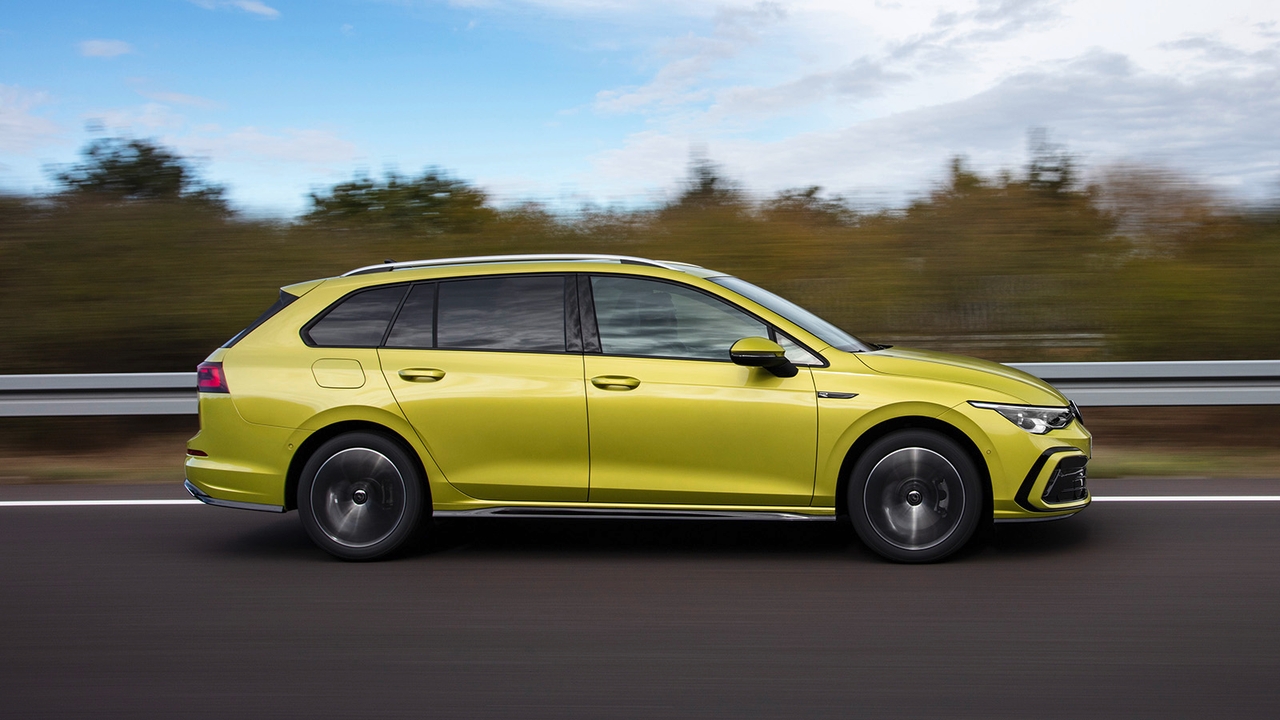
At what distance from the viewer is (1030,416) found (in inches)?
217

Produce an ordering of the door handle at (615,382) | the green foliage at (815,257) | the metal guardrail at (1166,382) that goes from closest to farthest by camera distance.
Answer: the door handle at (615,382) → the metal guardrail at (1166,382) → the green foliage at (815,257)

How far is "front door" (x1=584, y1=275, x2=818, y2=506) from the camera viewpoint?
5.52m

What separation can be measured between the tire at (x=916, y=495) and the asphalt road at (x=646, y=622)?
0.51ft

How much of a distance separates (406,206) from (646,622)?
938 centimetres

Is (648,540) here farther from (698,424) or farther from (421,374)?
(421,374)

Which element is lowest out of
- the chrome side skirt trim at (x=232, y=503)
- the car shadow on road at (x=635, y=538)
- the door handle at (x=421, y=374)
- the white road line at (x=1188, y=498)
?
the car shadow on road at (x=635, y=538)

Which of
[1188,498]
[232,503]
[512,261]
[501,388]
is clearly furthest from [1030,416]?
[232,503]

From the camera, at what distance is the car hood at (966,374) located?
5.56 m

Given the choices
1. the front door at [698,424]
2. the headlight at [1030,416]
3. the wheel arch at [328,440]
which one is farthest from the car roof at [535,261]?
the headlight at [1030,416]

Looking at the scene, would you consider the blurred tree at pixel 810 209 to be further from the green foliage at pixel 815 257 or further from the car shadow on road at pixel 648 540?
the car shadow on road at pixel 648 540

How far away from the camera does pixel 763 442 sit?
5520mm

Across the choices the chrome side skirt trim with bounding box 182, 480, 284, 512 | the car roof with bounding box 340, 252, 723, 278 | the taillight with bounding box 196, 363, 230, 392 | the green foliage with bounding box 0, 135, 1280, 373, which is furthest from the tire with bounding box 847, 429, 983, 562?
the green foliage with bounding box 0, 135, 1280, 373

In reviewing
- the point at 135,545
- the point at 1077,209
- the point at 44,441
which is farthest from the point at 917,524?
the point at 44,441

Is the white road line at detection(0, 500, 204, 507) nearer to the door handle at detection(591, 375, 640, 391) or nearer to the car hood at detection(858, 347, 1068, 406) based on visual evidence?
the door handle at detection(591, 375, 640, 391)
